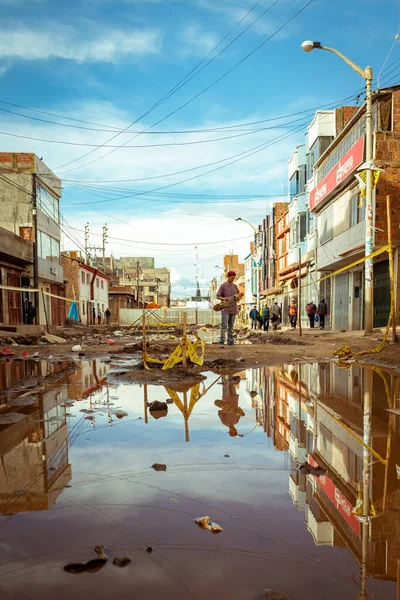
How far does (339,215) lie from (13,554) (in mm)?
23190

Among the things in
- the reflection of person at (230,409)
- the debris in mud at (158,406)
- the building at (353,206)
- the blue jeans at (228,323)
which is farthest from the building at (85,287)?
the debris in mud at (158,406)

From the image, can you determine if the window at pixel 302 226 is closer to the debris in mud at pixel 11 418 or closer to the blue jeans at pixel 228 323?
the blue jeans at pixel 228 323

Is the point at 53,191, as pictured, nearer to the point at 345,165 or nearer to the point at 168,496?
the point at 345,165

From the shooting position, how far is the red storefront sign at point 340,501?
6.93 feet

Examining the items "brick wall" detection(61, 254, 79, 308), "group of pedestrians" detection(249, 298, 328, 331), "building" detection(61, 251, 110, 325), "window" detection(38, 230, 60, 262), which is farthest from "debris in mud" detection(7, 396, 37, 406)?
"brick wall" detection(61, 254, 79, 308)

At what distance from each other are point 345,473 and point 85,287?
4624cm

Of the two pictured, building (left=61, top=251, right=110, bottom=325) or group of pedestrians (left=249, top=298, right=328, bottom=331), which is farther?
building (left=61, top=251, right=110, bottom=325)

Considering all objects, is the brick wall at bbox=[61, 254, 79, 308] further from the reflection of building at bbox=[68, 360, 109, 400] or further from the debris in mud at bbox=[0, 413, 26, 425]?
the debris in mud at bbox=[0, 413, 26, 425]

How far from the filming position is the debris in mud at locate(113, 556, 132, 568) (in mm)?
1769

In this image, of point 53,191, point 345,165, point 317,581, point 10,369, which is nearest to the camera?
point 317,581

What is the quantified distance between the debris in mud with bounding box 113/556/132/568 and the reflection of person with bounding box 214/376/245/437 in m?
2.02

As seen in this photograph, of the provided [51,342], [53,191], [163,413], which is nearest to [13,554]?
[163,413]

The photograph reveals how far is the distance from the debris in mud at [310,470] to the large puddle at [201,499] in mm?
13

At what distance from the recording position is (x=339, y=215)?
22906 millimetres
